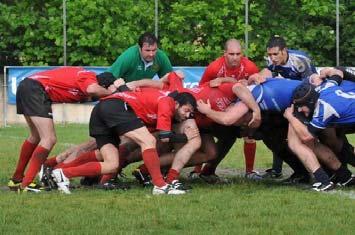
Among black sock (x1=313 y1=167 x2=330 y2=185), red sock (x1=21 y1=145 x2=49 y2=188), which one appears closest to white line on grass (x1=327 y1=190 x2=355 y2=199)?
black sock (x1=313 y1=167 x2=330 y2=185)

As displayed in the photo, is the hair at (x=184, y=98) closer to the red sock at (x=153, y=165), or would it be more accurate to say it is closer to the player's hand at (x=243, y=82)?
the red sock at (x=153, y=165)

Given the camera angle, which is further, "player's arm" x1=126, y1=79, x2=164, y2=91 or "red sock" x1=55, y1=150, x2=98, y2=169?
"player's arm" x1=126, y1=79, x2=164, y2=91

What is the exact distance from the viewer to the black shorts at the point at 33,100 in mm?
8969

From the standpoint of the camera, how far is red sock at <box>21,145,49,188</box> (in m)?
8.95

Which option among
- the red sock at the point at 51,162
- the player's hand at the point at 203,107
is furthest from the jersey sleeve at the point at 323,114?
the red sock at the point at 51,162

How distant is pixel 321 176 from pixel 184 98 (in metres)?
1.72

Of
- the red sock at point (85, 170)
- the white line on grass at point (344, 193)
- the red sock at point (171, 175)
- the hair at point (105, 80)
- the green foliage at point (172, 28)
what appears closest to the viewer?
the white line on grass at point (344, 193)

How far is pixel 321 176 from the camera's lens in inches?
347

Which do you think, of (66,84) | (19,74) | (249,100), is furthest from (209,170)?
(19,74)

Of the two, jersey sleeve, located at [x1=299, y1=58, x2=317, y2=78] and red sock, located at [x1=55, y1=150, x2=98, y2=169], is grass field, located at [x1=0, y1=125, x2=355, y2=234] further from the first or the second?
jersey sleeve, located at [x1=299, y1=58, x2=317, y2=78]

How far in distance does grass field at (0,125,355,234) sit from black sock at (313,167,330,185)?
8.3 inches

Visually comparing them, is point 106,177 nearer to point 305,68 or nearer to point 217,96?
point 217,96

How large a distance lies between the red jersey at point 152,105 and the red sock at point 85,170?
73cm

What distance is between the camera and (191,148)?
903cm
